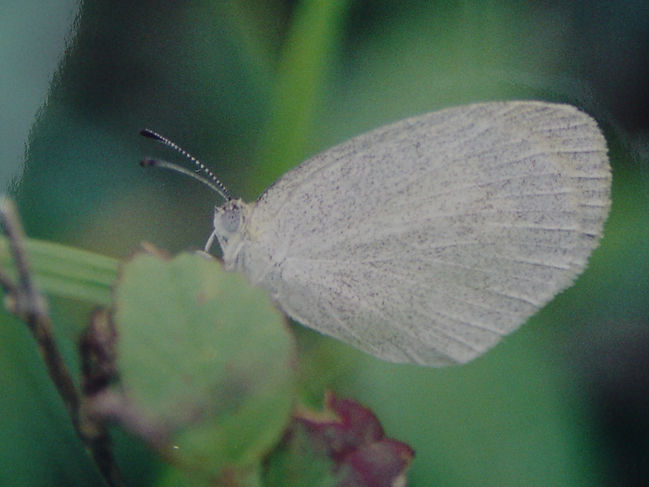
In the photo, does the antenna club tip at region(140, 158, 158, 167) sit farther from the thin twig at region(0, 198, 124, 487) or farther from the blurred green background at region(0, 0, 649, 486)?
the thin twig at region(0, 198, 124, 487)

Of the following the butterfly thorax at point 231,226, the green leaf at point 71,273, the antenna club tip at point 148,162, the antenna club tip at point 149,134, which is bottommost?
the green leaf at point 71,273

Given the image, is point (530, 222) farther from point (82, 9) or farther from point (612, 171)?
point (82, 9)

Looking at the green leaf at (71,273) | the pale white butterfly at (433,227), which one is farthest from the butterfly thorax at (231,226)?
the green leaf at (71,273)

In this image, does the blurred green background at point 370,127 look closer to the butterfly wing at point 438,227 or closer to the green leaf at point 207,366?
the butterfly wing at point 438,227

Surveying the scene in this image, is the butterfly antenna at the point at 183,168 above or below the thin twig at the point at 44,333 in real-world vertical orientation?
above

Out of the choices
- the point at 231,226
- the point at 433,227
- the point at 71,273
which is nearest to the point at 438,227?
the point at 433,227

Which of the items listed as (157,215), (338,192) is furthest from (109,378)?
(338,192)

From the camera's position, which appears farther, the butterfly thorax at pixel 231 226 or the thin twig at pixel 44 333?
the butterfly thorax at pixel 231 226

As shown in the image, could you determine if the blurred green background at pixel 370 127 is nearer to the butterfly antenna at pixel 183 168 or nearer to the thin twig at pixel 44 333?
the butterfly antenna at pixel 183 168
